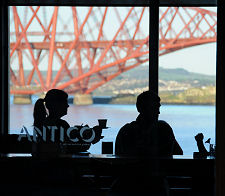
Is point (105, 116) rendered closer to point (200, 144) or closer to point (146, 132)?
point (146, 132)

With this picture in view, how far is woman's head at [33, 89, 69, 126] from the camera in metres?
2.33

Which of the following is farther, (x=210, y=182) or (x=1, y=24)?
(x=1, y=24)

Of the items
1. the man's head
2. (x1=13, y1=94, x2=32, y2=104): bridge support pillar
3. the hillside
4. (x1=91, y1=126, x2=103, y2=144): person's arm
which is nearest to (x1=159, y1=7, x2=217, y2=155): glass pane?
the hillside

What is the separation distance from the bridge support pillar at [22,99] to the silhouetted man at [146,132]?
26.1 inches

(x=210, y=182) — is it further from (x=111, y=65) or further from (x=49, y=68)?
(x=111, y=65)

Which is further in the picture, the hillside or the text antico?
→ the hillside

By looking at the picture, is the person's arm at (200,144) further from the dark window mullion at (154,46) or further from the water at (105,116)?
the dark window mullion at (154,46)

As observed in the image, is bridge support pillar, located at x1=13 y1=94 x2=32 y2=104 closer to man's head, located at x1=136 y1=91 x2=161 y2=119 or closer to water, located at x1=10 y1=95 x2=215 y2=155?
water, located at x1=10 y1=95 x2=215 y2=155

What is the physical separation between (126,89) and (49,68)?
21.3 inches

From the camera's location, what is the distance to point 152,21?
9.16 ft
